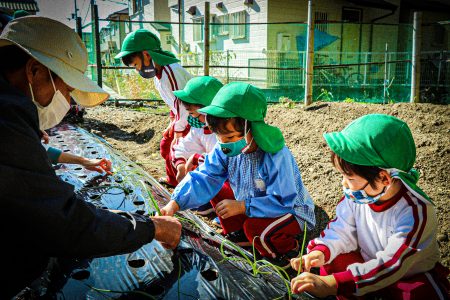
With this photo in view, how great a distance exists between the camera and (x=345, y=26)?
1252 centimetres

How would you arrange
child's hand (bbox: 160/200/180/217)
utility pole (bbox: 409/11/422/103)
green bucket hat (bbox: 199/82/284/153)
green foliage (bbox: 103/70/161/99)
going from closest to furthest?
child's hand (bbox: 160/200/180/217)
green bucket hat (bbox: 199/82/284/153)
utility pole (bbox: 409/11/422/103)
green foliage (bbox: 103/70/161/99)

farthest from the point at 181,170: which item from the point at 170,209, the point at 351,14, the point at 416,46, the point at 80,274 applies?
the point at 351,14

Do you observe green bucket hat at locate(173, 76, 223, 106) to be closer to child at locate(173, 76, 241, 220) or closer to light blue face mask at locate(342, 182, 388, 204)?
child at locate(173, 76, 241, 220)

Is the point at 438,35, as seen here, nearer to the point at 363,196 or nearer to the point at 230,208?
the point at 230,208

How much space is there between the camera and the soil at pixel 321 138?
3.31 m

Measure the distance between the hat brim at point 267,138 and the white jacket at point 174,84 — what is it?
5.07ft

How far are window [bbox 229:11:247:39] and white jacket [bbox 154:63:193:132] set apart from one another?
8.85 meters

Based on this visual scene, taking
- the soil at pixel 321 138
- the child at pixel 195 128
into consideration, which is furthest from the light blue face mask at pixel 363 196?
the child at pixel 195 128

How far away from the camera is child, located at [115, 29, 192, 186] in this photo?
3811 mm

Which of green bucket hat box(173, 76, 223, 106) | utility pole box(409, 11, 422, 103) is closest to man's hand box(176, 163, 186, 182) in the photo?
green bucket hat box(173, 76, 223, 106)

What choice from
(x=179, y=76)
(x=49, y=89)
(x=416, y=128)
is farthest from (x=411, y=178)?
(x=416, y=128)

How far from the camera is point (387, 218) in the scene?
170cm

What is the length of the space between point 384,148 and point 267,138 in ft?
2.68

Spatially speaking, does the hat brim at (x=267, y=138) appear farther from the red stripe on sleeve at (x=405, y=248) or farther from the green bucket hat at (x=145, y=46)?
the green bucket hat at (x=145, y=46)
